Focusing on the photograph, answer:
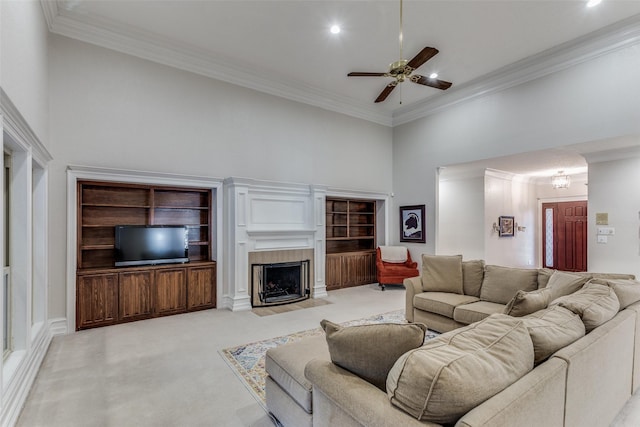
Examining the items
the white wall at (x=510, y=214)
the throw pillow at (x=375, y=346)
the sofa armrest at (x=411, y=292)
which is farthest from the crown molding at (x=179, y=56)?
the throw pillow at (x=375, y=346)

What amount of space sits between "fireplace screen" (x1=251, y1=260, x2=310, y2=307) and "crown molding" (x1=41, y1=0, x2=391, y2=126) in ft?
10.5

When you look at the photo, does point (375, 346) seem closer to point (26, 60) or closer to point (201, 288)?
point (26, 60)

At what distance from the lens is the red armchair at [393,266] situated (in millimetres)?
6629

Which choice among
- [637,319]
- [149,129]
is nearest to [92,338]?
[149,129]

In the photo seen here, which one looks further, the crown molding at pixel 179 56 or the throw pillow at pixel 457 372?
the crown molding at pixel 179 56

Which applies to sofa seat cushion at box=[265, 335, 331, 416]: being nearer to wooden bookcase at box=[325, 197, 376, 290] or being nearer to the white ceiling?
the white ceiling

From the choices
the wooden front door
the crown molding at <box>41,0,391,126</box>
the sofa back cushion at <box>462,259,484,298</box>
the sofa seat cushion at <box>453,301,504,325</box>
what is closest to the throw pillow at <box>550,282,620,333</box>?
the sofa seat cushion at <box>453,301,504,325</box>

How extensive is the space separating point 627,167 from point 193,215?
712 centimetres

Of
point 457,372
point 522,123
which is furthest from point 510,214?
point 457,372

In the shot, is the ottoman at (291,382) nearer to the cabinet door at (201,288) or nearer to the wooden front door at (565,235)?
the cabinet door at (201,288)

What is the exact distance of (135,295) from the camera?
448 centimetres

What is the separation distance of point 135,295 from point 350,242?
4593 millimetres

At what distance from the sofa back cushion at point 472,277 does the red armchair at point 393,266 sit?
7.94 feet

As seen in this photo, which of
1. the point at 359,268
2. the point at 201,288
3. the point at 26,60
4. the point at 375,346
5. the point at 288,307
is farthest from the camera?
the point at 359,268
